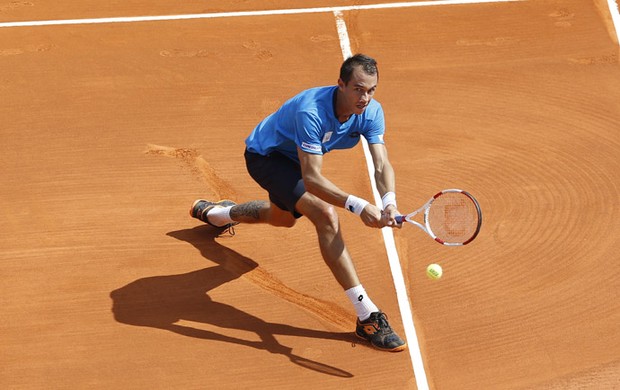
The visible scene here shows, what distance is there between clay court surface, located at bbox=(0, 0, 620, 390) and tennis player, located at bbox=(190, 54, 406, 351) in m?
0.47

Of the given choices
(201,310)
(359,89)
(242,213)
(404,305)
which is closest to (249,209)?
Answer: (242,213)

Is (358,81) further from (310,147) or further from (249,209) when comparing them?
(249,209)

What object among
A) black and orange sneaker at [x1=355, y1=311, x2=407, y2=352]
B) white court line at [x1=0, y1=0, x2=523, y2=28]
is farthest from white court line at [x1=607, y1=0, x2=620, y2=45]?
black and orange sneaker at [x1=355, y1=311, x2=407, y2=352]

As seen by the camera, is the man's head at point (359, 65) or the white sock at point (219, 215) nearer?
the man's head at point (359, 65)

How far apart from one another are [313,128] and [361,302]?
4.32ft

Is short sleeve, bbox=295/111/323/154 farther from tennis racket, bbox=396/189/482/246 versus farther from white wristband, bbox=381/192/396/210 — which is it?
tennis racket, bbox=396/189/482/246

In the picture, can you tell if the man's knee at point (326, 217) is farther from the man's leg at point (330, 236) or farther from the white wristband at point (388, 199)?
the white wristband at point (388, 199)

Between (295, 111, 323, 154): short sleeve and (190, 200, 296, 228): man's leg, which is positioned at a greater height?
(295, 111, 323, 154): short sleeve

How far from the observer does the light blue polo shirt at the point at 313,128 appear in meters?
7.13

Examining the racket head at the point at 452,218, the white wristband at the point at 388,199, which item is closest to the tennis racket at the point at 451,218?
the racket head at the point at 452,218

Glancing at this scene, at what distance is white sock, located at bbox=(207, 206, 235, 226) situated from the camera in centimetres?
835

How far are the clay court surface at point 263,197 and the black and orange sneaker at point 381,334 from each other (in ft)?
0.29

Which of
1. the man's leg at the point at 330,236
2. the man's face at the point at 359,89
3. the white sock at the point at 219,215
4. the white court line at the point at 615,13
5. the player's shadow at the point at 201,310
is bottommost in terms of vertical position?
the player's shadow at the point at 201,310

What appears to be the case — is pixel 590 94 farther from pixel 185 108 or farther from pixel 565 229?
pixel 185 108
